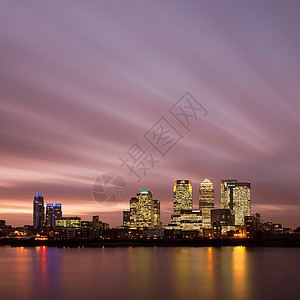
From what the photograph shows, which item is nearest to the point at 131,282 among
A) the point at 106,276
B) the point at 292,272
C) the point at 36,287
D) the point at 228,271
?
the point at 106,276

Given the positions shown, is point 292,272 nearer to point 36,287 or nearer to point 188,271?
point 188,271

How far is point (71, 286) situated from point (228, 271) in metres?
37.9

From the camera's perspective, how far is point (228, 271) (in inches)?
3735

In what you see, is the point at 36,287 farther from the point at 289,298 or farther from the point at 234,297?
the point at 289,298

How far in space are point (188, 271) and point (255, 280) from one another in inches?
775

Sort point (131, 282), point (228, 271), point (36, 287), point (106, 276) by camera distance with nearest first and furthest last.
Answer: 1. point (36, 287)
2. point (131, 282)
3. point (106, 276)
4. point (228, 271)

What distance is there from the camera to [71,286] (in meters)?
70.8

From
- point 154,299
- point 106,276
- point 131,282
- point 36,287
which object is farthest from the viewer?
point 106,276

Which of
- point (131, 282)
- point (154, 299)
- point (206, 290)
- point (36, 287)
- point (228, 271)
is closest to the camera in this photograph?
point (154, 299)

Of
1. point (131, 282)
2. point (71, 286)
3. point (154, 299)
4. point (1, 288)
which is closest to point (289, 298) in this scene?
point (154, 299)

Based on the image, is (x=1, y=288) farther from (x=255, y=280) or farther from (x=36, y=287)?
(x=255, y=280)

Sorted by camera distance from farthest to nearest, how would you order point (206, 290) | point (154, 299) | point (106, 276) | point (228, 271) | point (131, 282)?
1. point (228, 271)
2. point (106, 276)
3. point (131, 282)
4. point (206, 290)
5. point (154, 299)

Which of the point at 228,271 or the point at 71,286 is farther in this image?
the point at 228,271

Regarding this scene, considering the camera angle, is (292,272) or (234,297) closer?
(234,297)
